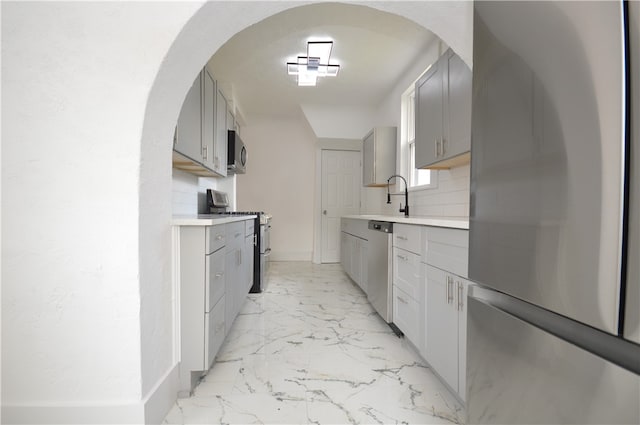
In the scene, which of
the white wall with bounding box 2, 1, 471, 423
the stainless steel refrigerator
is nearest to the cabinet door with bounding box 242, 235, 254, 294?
the white wall with bounding box 2, 1, 471, 423

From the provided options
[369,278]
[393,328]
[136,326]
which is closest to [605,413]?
[136,326]

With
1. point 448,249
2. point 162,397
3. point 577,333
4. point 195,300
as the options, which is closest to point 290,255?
point 195,300

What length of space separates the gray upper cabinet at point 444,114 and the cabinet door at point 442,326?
97 cm

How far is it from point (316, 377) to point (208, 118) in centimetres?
222

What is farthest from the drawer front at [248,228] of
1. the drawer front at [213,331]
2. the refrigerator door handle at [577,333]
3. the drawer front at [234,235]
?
the refrigerator door handle at [577,333]

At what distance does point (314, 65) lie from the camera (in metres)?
3.61

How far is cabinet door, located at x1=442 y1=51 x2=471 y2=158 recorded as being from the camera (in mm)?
2045

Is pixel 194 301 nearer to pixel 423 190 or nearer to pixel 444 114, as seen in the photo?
pixel 444 114

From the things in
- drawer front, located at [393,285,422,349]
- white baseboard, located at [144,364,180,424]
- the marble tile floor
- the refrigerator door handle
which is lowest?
the marble tile floor

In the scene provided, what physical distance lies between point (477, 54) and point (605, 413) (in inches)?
33.9

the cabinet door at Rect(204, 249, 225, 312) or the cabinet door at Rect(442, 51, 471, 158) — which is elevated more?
the cabinet door at Rect(442, 51, 471, 158)

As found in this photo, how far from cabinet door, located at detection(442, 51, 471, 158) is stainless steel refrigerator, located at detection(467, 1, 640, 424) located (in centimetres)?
131

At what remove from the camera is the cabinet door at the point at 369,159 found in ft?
14.5

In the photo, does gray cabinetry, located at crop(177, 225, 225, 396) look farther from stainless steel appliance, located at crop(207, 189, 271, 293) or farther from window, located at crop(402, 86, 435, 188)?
window, located at crop(402, 86, 435, 188)
